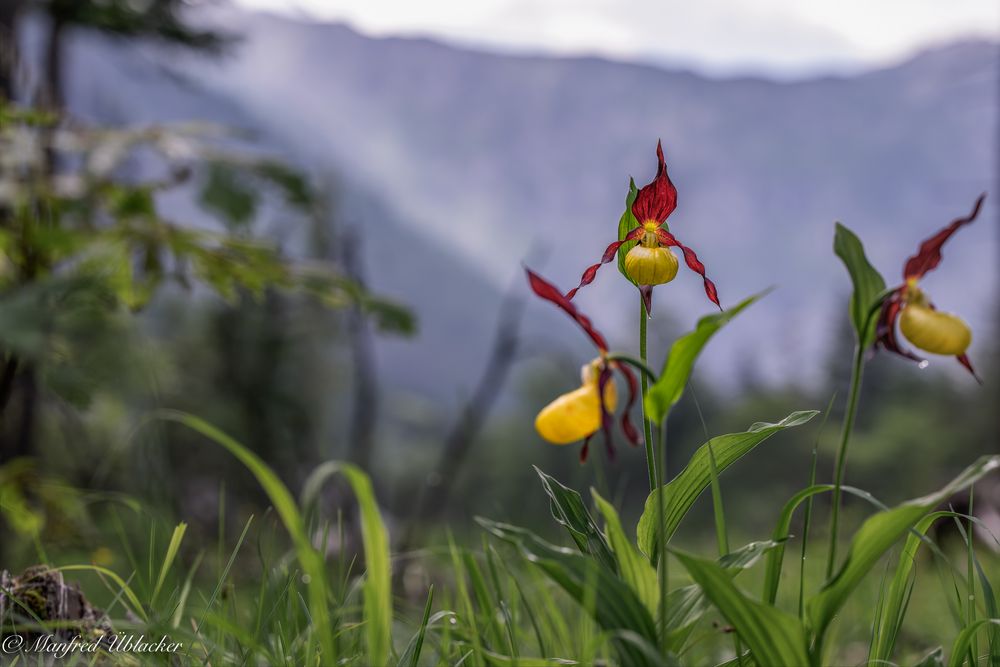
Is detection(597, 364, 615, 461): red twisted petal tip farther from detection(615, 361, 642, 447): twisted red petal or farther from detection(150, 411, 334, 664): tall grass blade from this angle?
detection(150, 411, 334, 664): tall grass blade

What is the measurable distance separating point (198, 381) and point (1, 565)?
396 cm

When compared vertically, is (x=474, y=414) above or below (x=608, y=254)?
below

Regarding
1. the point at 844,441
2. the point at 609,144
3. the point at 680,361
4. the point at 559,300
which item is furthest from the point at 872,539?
the point at 609,144

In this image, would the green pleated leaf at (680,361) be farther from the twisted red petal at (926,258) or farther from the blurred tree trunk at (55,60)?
the blurred tree trunk at (55,60)

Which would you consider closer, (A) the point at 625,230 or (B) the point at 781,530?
(B) the point at 781,530

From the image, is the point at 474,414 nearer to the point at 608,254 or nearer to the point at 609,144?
the point at 608,254

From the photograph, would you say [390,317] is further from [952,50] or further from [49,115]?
[952,50]

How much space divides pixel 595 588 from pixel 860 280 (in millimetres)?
282

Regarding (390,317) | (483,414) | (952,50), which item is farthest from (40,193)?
(952,50)

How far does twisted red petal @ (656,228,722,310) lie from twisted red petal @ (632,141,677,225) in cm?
2

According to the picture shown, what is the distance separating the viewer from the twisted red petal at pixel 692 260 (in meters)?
0.73

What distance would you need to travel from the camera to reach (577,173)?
274 ft

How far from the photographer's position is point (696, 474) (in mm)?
641

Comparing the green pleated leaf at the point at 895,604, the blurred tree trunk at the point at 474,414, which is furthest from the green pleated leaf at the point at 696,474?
the blurred tree trunk at the point at 474,414
